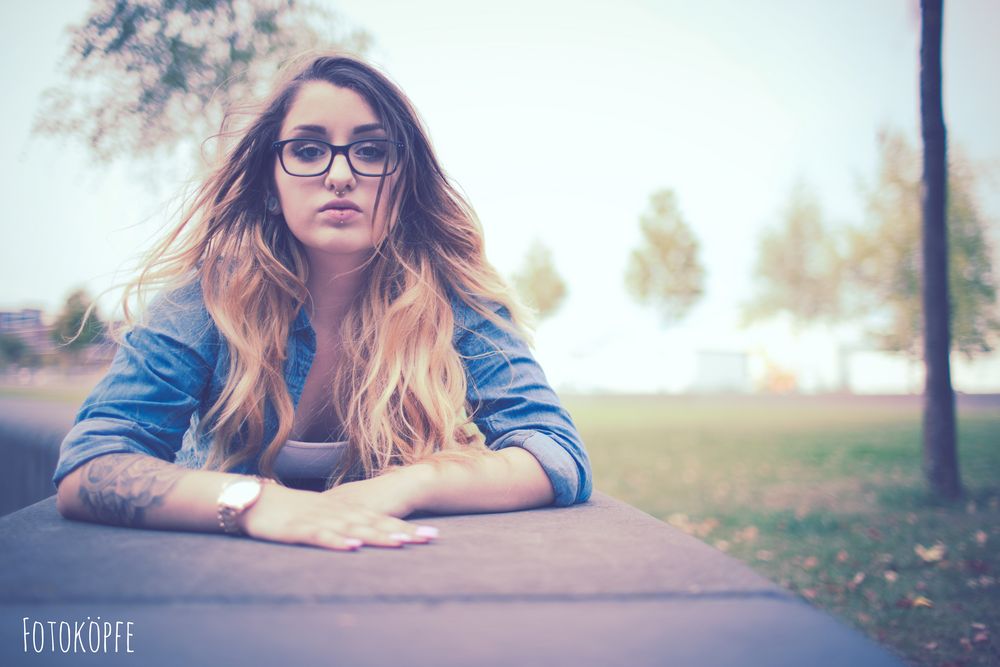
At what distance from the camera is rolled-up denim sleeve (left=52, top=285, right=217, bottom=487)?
166cm

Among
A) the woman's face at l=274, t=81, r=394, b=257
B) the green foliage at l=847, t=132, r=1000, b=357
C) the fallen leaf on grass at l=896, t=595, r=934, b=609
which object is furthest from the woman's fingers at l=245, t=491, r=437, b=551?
the green foliage at l=847, t=132, r=1000, b=357

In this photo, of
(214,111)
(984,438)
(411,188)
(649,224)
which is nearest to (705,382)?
(649,224)

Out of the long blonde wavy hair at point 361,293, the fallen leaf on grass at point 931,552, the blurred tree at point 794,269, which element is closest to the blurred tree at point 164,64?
the long blonde wavy hair at point 361,293

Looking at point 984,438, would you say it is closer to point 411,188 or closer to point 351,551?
point 411,188

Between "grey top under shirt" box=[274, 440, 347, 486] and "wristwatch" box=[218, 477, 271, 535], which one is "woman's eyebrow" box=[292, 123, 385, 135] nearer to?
"grey top under shirt" box=[274, 440, 347, 486]

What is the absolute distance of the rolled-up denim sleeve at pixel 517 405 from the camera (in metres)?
1.80

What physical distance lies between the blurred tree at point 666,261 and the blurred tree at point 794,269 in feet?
10.1

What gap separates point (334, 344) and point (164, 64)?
5.31m

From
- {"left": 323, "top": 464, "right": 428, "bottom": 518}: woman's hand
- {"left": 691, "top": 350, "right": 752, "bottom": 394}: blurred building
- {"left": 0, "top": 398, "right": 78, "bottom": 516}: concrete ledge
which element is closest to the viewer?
{"left": 323, "top": 464, "right": 428, "bottom": 518}: woman's hand

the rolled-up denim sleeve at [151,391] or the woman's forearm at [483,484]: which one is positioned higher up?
the rolled-up denim sleeve at [151,391]

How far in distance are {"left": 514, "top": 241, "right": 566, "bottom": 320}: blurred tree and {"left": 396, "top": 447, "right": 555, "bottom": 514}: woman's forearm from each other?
118 feet

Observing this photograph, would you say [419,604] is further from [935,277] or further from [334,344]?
[935,277]

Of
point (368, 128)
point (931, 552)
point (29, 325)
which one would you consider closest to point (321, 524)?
point (368, 128)

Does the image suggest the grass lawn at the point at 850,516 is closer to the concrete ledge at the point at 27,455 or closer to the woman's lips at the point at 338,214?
the woman's lips at the point at 338,214
